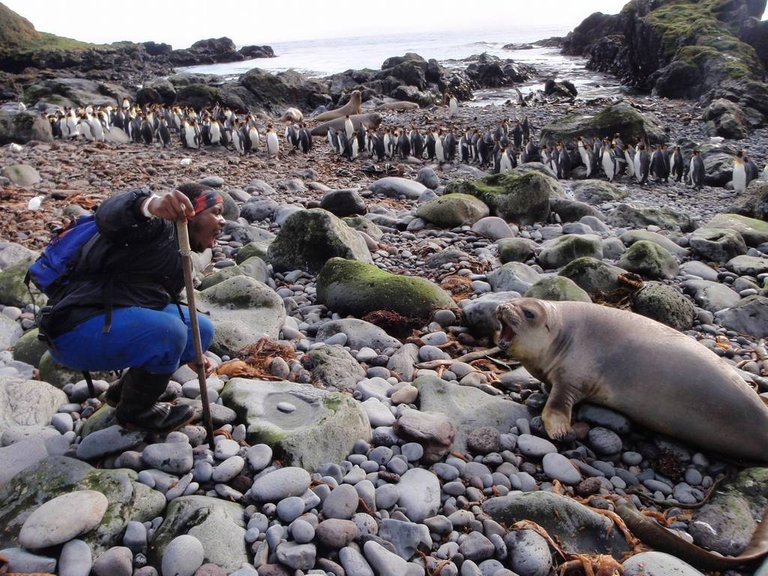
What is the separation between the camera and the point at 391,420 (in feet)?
13.1

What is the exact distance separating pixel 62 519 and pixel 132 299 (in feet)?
3.60

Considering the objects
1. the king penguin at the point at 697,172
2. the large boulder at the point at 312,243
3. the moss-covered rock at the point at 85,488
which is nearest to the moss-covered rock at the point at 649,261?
the large boulder at the point at 312,243

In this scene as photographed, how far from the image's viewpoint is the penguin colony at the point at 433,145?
1549cm

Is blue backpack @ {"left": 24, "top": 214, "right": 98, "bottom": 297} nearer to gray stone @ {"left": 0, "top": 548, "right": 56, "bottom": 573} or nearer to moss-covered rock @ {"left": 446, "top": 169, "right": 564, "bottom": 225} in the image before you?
gray stone @ {"left": 0, "top": 548, "right": 56, "bottom": 573}

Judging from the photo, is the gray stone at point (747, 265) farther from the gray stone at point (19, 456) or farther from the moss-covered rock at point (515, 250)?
the gray stone at point (19, 456)

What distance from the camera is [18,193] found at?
10.5m

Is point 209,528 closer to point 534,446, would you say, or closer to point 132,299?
point 132,299

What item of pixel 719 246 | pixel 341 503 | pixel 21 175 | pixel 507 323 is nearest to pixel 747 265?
pixel 719 246

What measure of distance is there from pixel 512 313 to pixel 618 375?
867 mm

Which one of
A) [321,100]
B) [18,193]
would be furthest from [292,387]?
[321,100]

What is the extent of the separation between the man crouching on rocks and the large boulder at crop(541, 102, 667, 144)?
16.1 meters

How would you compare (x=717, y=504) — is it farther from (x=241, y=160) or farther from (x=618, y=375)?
(x=241, y=160)

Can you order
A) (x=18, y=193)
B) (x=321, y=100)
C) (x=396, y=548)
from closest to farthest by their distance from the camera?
(x=396, y=548), (x=18, y=193), (x=321, y=100)

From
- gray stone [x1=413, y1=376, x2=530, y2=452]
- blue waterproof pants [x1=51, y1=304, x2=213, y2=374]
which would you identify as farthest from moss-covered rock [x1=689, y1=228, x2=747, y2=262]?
blue waterproof pants [x1=51, y1=304, x2=213, y2=374]
